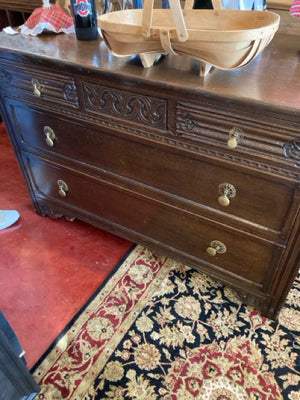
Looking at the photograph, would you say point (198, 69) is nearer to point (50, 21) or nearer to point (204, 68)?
point (204, 68)

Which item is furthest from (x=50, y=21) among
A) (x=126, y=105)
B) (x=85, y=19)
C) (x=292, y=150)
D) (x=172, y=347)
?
Result: (x=172, y=347)

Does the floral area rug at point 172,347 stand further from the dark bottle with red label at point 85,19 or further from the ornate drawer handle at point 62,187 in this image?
the dark bottle with red label at point 85,19

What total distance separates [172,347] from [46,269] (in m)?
0.68

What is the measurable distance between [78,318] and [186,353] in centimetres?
45

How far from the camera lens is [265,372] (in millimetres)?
1086

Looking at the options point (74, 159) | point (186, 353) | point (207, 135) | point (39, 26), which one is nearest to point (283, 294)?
point (186, 353)

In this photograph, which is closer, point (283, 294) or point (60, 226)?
point (283, 294)

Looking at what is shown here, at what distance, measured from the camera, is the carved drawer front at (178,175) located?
0.94 metres

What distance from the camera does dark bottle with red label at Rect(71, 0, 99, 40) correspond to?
1115 mm

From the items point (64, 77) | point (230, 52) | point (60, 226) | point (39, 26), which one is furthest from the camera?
point (60, 226)

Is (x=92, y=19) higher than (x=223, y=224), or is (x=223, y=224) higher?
(x=92, y=19)

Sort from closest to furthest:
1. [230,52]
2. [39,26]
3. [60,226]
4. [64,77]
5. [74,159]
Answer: [230,52]
[64,77]
[39,26]
[74,159]
[60,226]

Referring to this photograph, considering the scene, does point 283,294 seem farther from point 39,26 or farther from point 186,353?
point 39,26

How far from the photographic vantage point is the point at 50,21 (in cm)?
122
